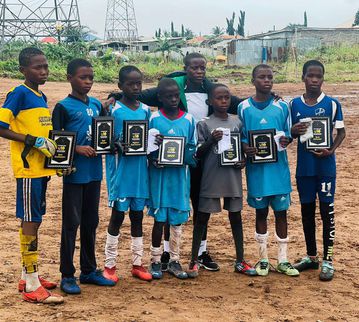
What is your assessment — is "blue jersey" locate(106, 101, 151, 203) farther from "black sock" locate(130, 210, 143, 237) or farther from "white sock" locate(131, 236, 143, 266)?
"white sock" locate(131, 236, 143, 266)

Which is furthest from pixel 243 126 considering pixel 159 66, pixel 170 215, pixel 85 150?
pixel 159 66

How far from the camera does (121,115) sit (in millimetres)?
4918

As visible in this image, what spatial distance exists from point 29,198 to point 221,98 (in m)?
1.80

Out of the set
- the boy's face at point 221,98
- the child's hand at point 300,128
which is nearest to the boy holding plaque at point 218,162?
the boy's face at point 221,98

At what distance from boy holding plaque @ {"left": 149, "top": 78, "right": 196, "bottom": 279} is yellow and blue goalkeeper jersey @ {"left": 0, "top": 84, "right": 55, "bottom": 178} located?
0.98 metres

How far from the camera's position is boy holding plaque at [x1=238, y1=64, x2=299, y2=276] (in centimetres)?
507

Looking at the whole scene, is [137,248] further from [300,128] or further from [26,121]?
[300,128]

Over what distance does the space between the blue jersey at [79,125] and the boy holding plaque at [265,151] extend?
1.35m

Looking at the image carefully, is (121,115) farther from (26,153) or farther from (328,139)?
(328,139)


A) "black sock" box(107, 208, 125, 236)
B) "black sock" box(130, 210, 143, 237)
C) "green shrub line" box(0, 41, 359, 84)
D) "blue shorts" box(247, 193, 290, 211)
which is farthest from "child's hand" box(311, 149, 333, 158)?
"green shrub line" box(0, 41, 359, 84)

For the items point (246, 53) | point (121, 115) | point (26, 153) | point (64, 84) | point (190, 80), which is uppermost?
point (246, 53)

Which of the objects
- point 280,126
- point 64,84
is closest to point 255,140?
point 280,126

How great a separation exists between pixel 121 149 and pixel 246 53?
117 feet

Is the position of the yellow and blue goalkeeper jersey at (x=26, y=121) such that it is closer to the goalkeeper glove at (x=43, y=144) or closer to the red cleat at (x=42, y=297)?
the goalkeeper glove at (x=43, y=144)
